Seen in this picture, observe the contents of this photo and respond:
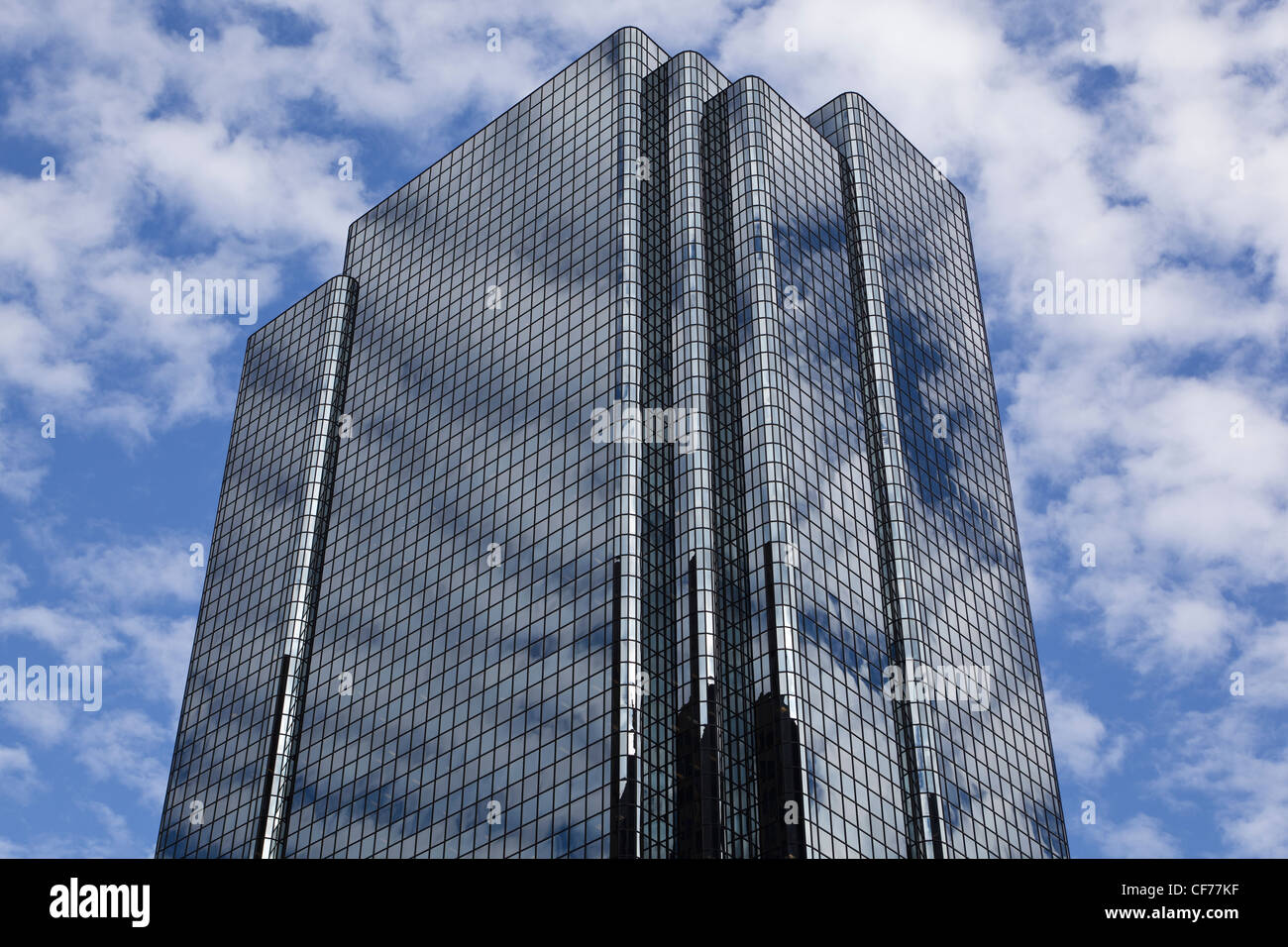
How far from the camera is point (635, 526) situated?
11269cm

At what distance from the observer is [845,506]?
122 m

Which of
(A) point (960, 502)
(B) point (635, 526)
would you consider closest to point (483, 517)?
(B) point (635, 526)

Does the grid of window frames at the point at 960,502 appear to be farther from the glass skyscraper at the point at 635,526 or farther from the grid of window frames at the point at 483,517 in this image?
the grid of window frames at the point at 483,517

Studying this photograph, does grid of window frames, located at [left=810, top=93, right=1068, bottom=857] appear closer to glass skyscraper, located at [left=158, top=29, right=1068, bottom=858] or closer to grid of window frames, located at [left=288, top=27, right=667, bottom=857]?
glass skyscraper, located at [left=158, top=29, right=1068, bottom=858]

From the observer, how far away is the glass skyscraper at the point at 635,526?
106m

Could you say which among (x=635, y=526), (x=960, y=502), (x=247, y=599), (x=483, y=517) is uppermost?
(x=960, y=502)

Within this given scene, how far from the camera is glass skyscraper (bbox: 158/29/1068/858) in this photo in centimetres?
10594

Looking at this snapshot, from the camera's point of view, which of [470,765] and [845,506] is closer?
[470,765]

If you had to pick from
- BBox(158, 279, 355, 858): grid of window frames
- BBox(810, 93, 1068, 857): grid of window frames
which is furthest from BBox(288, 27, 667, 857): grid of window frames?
BBox(810, 93, 1068, 857): grid of window frames

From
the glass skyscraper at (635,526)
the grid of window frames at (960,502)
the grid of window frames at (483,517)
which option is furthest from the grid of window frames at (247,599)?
the grid of window frames at (960,502)

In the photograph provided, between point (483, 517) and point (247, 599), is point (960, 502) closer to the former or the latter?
point (483, 517)
